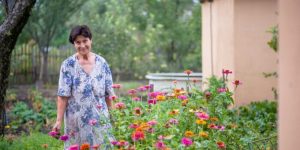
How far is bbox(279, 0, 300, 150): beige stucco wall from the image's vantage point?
7.52 feet

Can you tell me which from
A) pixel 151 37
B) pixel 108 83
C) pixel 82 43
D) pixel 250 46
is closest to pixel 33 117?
pixel 250 46

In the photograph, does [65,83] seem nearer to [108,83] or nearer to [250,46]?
[108,83]

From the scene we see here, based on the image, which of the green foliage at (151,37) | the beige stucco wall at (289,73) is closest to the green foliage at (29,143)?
the beige stucco wall at (289,73)

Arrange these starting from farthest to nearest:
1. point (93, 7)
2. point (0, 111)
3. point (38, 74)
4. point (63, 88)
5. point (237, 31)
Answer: point (93, 7)
point (38, 74)
point (237, 31)
point (0, 111)
point (63, 88)

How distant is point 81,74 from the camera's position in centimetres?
470

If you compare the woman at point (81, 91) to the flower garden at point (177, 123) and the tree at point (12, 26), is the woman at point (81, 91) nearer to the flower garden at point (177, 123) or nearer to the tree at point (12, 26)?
the flower garden at point (177, 123)

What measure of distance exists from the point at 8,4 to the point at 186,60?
13.5 m

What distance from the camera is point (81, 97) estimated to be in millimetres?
4703

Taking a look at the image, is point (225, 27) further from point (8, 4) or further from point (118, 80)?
point (118, 80)

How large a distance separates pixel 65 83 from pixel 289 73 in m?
2.72

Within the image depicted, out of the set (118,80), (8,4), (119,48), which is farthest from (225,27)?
(118,80)

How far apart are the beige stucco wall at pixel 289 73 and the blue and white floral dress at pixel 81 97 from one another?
8.20 ft

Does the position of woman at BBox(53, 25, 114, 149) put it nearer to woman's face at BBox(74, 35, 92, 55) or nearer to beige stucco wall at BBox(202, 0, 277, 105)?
woman's face at BBox(74, 35, 92, 55)

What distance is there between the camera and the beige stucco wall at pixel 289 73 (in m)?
2.29
